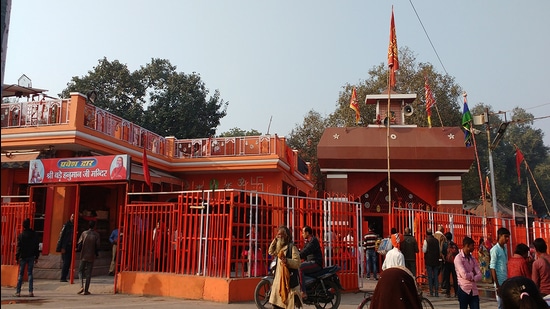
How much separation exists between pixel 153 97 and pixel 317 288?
1054 inches

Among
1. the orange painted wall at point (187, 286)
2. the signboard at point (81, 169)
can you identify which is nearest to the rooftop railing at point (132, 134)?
the signboard at point (81, 169)

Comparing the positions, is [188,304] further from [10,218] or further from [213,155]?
[213,155]

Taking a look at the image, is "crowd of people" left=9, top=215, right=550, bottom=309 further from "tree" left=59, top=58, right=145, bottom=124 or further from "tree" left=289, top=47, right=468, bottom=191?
"tree" left=59, top=58, right=145, bottom=124

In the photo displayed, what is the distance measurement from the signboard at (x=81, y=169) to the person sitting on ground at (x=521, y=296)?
27.6 feet

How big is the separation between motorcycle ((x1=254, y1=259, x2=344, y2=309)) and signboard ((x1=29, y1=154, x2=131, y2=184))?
153 inches

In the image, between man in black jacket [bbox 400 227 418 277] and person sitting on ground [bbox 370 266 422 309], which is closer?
person sitting on ground [bbox 370 266 422 309]

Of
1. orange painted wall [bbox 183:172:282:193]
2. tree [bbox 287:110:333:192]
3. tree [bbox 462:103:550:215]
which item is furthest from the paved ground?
tree [bbox 462:103:550:215]

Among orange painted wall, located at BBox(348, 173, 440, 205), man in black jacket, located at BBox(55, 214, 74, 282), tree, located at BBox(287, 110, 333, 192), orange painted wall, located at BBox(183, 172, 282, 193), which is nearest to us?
man in black jacket, located at BBox(55, 214, 74, 282)

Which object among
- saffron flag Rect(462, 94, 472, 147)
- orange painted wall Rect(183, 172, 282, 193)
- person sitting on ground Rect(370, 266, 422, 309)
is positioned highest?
saffron flag Rect(462, 94, 472, 147)

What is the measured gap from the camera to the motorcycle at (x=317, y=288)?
8.05 metres

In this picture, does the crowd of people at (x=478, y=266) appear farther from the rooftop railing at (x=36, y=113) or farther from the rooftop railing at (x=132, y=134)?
the rooftop railing at (x=36, y=113)

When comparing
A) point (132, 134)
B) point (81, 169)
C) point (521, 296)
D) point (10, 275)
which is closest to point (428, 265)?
point (81, 169)

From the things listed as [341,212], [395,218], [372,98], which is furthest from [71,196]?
[372,98]

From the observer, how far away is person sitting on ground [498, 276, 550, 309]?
247 centimetres
